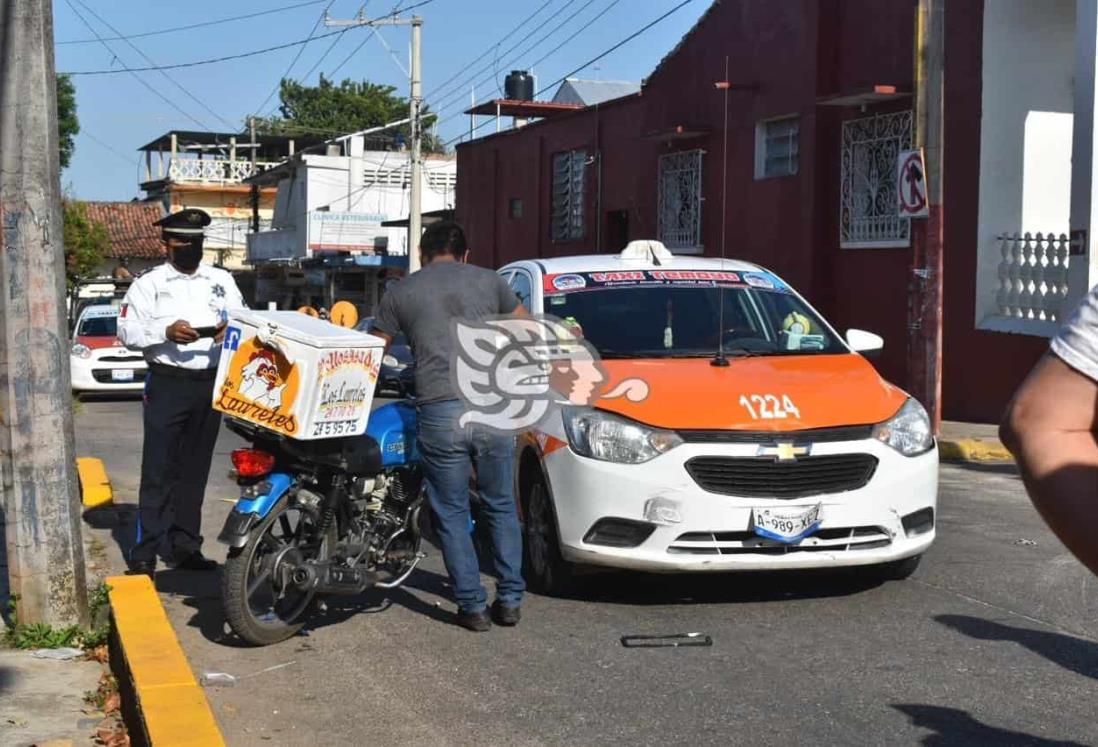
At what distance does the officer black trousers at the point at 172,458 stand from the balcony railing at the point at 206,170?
6138 cm

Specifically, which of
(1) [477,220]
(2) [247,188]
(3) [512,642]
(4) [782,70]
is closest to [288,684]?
(3) [512,642]

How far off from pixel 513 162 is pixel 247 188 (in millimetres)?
40189

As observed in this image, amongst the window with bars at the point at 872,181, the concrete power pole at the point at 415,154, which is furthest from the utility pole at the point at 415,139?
the window with bars at the point at 872,181

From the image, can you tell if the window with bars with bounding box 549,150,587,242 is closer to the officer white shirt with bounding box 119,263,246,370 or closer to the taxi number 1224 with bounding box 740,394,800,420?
the officer white shirt with bounding box 119,263,246,370

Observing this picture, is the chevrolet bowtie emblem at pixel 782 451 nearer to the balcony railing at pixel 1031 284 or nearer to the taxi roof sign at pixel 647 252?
the taxi roof sign at pixel 647 252

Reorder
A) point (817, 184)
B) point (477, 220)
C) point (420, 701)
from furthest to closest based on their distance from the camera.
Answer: point (477, 220), point (817, 184), point (420, 701)

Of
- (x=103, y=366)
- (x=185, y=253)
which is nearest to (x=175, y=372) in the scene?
(x=185, y=253)

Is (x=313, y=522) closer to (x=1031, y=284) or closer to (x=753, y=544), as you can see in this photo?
(x=753, y=544)

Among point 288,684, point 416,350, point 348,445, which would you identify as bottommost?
point 288,684

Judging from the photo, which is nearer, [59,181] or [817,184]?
[59,181]

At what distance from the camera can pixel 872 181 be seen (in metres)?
18.2

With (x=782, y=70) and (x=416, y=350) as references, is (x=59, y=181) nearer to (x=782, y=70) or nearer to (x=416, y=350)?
(x=416, y=350)

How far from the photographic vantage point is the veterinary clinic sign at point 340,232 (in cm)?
5225

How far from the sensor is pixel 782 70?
1991 centimetres
